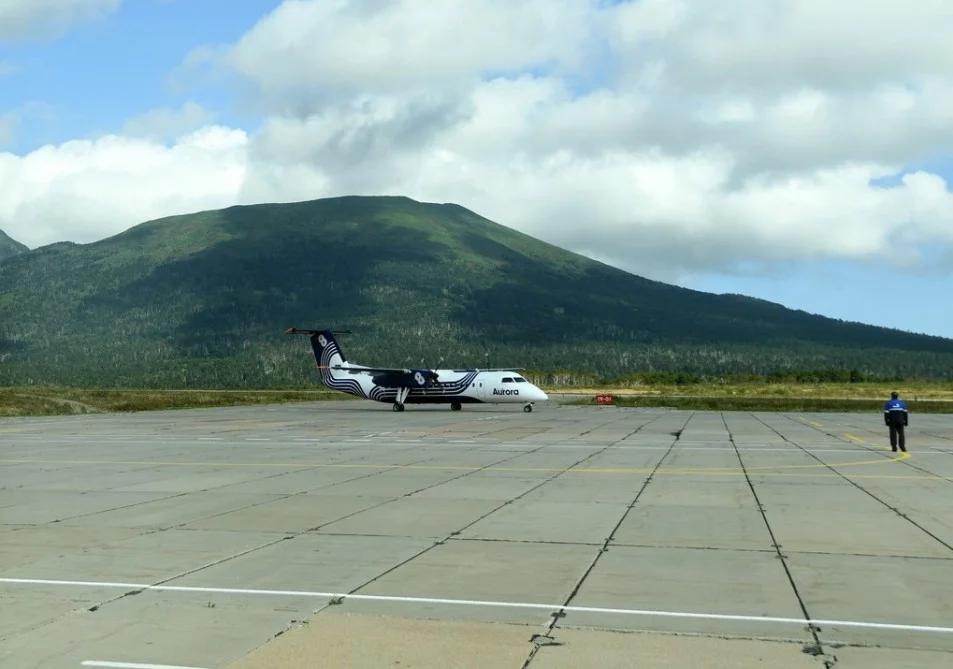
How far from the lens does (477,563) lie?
471 inches

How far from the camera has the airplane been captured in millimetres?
58406

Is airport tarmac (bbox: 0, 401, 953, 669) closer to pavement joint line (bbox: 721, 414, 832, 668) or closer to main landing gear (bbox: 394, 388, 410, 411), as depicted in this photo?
pavement joint line (bbox: 721, 414, 832, 668)

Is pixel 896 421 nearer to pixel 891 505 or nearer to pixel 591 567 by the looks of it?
pixel 891 505

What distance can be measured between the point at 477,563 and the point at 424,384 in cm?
4917

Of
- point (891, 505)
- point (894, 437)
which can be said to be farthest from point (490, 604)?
point (894, 437)

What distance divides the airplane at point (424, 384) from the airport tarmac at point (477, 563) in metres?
32.2

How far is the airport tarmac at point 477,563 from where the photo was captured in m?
8.34

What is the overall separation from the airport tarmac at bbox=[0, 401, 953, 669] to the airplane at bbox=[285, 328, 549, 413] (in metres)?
32.2

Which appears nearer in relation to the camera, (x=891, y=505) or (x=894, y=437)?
(x=891, y=505)

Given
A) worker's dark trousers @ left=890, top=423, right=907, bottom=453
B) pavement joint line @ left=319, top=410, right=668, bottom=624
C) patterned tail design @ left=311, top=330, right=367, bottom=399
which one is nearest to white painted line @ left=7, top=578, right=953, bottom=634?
pavement joint line @ left=319, top=410, right=668, bottom=624

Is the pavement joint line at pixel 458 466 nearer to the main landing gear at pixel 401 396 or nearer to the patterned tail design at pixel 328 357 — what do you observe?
the main landing gear at pixel 401 396

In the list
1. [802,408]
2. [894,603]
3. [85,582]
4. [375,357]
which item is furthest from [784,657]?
[375,357]

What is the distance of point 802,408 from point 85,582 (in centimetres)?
6473

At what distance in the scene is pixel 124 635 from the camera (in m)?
8.70
